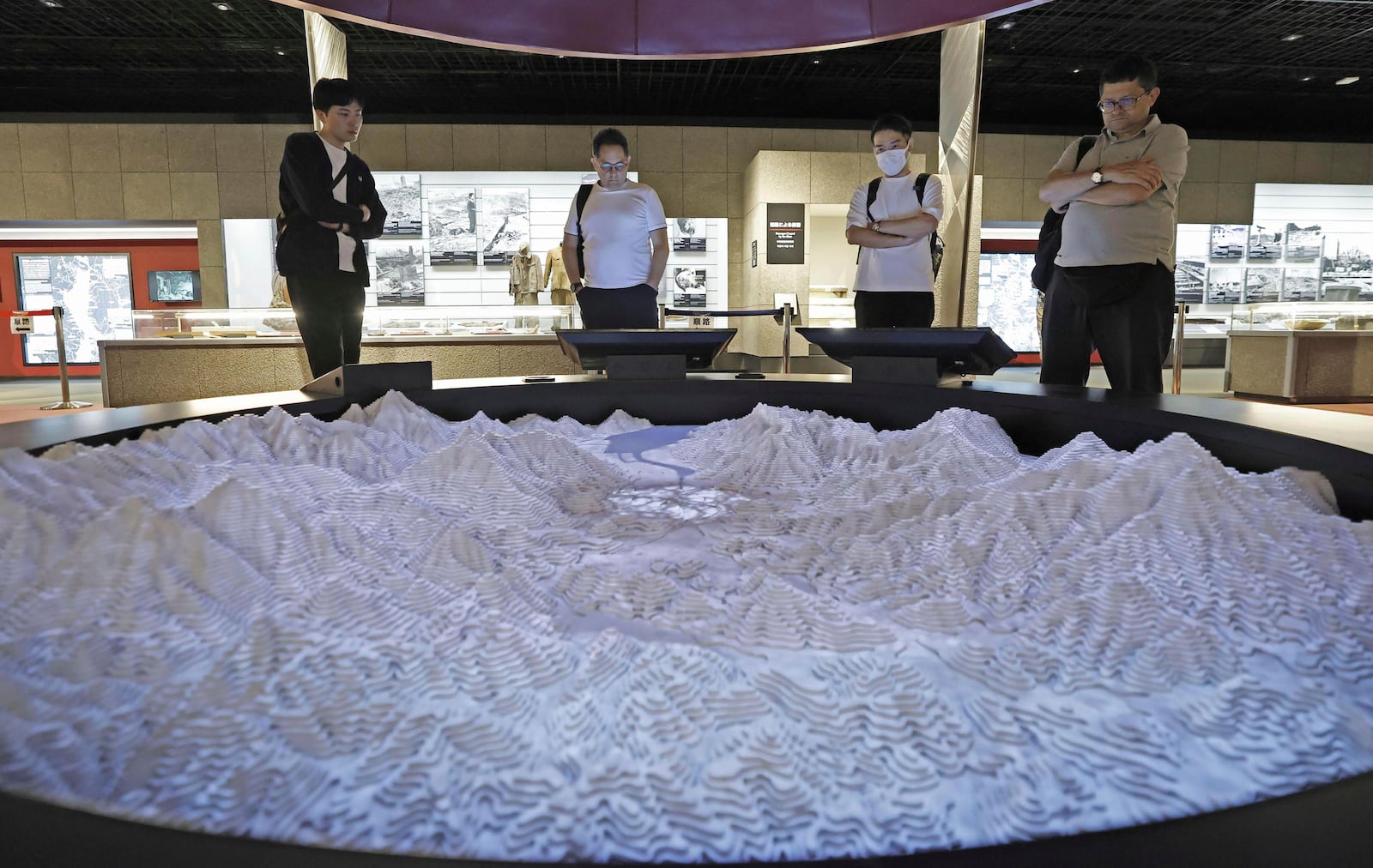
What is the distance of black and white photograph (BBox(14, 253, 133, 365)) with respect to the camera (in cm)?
943

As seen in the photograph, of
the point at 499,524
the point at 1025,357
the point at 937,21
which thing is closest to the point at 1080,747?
the point at 499,524

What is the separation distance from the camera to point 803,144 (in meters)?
8.28

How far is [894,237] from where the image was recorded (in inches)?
101

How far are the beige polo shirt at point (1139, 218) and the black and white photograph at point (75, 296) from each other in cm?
1073

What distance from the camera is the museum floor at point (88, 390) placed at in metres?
5.63

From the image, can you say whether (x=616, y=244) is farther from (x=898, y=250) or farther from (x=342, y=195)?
(x=898, y=250)

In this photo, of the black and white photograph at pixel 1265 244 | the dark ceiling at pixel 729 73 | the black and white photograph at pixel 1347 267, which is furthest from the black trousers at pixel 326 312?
the black and white photograph at pixel 1347 267

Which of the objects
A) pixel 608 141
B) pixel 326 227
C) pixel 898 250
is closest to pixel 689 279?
pixel 898 250

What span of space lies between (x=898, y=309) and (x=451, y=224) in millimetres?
6544

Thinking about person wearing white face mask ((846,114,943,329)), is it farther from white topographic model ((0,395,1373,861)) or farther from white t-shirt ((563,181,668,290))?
white topographic model ((0,395,1373,861))

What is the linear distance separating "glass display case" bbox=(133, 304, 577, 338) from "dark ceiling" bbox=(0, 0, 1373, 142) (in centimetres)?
219

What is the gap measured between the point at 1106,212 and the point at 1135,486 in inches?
52.8

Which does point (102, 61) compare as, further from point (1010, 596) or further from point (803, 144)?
point (1010, 596)

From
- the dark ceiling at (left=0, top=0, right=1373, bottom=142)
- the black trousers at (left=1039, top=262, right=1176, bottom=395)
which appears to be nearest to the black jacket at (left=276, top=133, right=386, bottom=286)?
the black trousers at (left=1039, top=262, right=1176, bottom=395)
